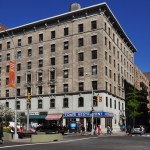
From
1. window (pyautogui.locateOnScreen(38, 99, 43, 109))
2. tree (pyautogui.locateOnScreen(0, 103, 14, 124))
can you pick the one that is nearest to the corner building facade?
window (pyautogui.locateOnScreen(38, 99, 43, 109))

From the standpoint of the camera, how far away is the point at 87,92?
60.4m

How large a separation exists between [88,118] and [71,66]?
10.4 m

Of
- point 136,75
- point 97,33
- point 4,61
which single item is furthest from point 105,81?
point 136,75

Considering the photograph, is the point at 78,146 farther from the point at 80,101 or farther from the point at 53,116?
the point at 53,116

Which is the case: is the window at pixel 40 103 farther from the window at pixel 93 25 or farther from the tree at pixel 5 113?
the window at pixel 93 25

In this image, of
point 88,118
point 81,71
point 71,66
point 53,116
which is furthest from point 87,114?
point 71,66

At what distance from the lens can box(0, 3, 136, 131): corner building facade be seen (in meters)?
60.4

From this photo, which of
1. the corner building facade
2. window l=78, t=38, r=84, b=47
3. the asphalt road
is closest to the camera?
the asphalt road

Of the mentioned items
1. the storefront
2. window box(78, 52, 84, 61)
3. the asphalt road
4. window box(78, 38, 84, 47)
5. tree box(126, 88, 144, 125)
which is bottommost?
the asphalt road

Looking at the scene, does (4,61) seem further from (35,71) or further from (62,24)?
(62,24)

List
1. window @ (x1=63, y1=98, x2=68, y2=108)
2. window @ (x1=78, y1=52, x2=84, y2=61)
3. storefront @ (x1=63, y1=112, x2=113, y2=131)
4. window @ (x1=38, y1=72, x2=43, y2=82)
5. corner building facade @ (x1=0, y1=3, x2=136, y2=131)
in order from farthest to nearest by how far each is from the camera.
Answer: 1. window @ (x1=38, y1=72, x2=43, y2=82)
2. window @ (x1=63, y1=98, x2=68, y2=108)
3. window @ (x1=78, y1=52, x2=84, y2=61)
4. corner building facade @ (x1=0, y1=3, x2=136, y2=131)
5. storefront @ (x1=63, y1=112, x2=113, y2=131)

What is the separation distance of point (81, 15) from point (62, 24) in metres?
4.57

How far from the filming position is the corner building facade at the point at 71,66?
6044 centimetres

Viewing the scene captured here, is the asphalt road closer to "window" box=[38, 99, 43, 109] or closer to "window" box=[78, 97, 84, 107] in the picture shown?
"window" box=[78, 97, 84, 107]
